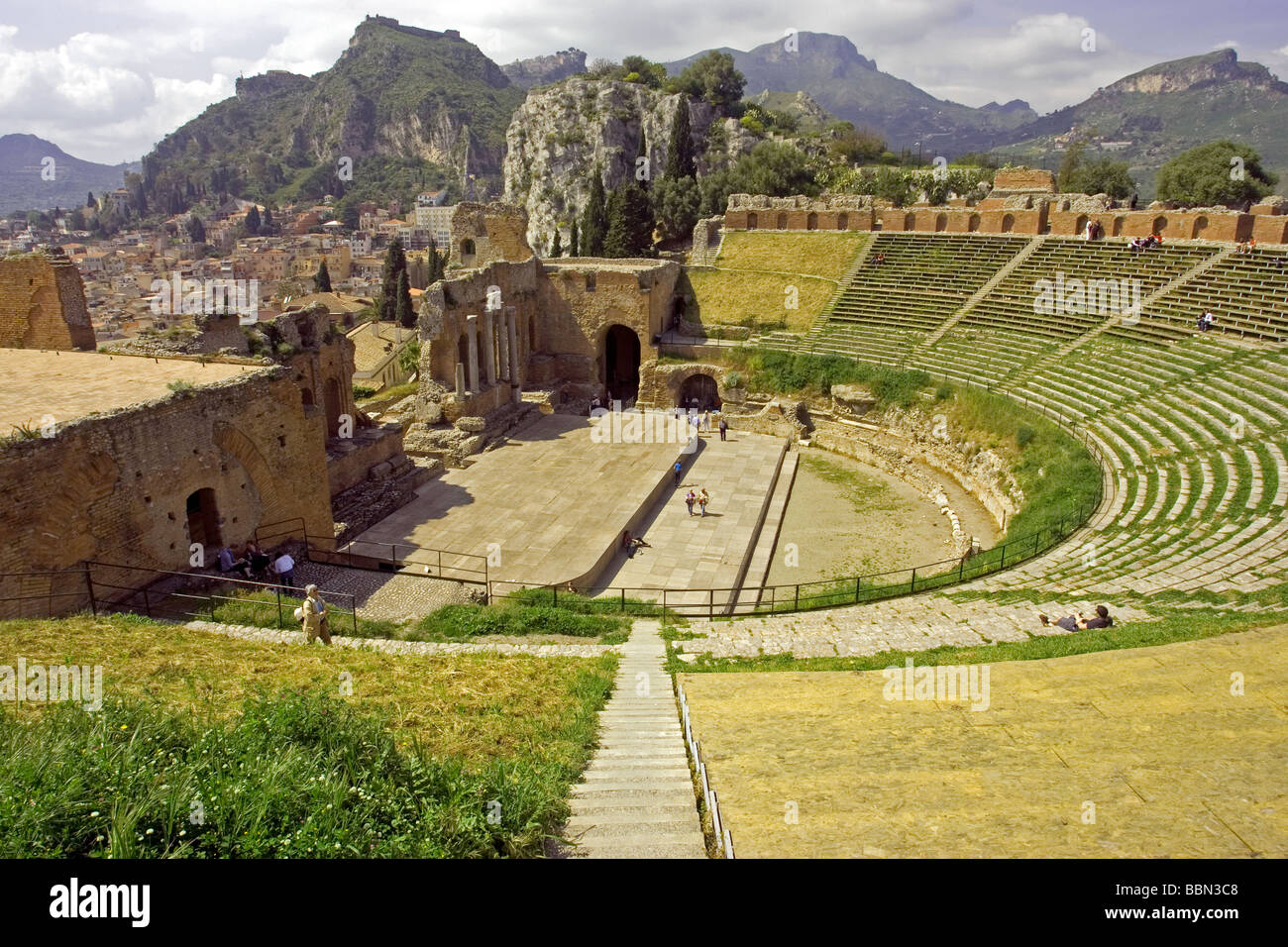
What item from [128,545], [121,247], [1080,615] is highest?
[121,247]

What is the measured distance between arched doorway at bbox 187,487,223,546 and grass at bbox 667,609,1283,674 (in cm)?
928

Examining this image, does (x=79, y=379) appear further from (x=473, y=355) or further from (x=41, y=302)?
(x=473, y=355)

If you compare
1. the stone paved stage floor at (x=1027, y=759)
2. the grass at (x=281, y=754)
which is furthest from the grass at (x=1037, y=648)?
the grass at (x=281, y=754)

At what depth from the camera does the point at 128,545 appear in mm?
13516

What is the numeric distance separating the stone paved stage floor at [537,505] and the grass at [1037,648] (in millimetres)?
6951

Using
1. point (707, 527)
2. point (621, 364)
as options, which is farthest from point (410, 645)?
point (621, 364)

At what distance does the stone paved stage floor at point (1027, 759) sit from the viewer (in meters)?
5.90

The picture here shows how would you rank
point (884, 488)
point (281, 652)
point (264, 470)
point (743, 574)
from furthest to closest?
1. point (884, 488)
2. point (743, 574)
3. point (264, 470)
4. point (281, 652)

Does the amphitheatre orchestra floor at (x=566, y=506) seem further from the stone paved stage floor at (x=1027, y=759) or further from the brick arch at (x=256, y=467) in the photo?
the stone paved stage floor at (x=1027, y=759)

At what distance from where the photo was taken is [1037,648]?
11.2m

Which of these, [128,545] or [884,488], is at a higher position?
[128,545]
